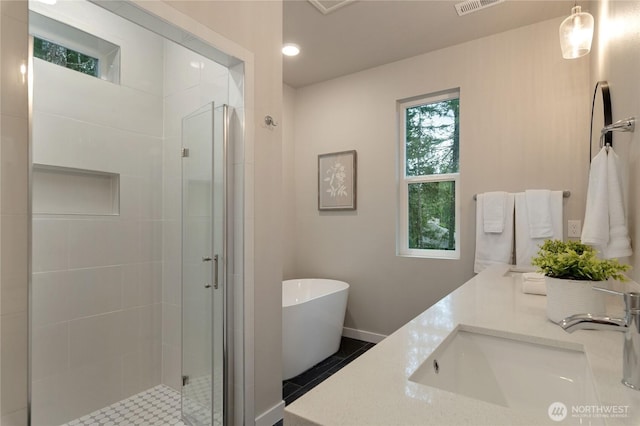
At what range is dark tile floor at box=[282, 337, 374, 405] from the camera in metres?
2.36

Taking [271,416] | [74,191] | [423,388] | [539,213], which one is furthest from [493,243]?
[74,191]

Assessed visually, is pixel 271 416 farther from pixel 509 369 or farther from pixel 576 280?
pixel 576 280

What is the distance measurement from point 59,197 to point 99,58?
984mm

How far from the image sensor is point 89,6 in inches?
83.8

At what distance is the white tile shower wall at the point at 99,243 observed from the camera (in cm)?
196

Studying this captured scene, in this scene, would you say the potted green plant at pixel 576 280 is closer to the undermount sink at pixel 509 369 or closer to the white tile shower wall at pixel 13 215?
the undermount sink at pixel 509 369

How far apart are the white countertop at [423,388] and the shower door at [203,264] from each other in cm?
119

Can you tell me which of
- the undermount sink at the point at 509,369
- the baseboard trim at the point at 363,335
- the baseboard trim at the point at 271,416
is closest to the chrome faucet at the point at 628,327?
the undermount sink at the point at 509,369

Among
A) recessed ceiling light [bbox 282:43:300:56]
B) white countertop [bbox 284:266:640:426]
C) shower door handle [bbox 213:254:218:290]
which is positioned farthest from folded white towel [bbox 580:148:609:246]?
recessed ceiling light [bbox 282:43:300:56]

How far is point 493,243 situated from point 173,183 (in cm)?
243

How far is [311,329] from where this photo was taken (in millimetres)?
2668

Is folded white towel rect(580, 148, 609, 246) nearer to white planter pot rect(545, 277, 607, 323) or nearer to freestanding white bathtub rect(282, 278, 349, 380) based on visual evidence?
white planter pot rect(545, 277, 607, 323)

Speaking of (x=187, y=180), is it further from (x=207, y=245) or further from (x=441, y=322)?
(x=441, y=322)

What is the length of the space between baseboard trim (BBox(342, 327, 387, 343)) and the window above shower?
2.84 metres
